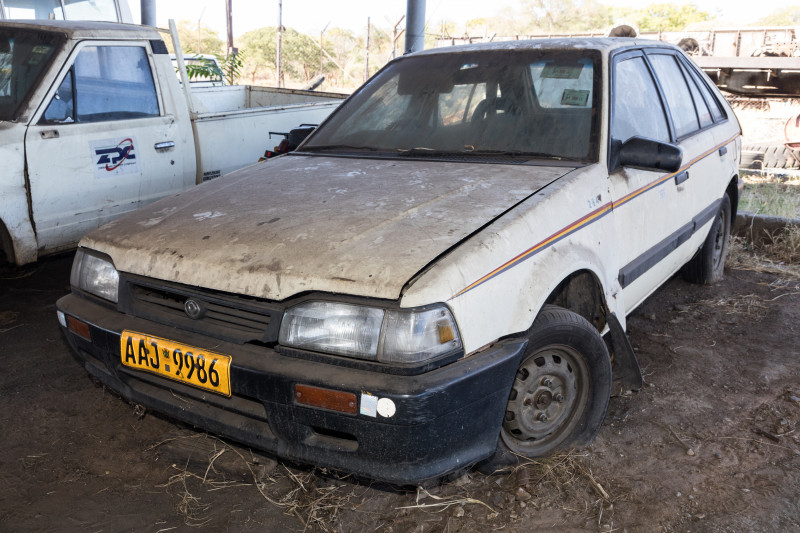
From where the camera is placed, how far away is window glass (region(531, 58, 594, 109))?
3.16m

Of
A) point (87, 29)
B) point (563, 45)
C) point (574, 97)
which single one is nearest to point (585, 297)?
point (574, 97)

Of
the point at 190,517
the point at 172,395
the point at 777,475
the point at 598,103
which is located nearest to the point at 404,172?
the point at 598,103

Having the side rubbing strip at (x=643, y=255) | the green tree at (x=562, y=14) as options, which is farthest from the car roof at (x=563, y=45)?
the green tree at (x=562, y=14)

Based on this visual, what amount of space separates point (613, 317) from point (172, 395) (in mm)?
1761

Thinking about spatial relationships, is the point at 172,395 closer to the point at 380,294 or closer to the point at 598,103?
the point at 380,294

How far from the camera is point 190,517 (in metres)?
2.41

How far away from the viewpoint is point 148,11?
1092cm

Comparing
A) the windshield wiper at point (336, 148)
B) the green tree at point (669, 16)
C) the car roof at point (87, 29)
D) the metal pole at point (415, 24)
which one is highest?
the green tree at point (669, 16)

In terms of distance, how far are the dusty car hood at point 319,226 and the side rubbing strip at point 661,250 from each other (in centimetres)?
62

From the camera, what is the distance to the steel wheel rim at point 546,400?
2.51 meters

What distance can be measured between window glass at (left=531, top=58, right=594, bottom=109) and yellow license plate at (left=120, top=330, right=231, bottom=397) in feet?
6.21

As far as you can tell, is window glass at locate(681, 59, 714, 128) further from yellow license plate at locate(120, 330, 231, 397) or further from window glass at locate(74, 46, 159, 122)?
window glass at locate(74, 46, 159, 122)

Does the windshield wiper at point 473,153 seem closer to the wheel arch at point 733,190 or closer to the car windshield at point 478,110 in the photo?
the car windshield at point 478,110

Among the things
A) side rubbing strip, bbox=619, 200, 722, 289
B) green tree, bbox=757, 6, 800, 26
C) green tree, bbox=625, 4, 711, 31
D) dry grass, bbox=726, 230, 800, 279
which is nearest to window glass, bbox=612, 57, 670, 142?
side rubbing strip, bbox=619, 200, 722, 289
